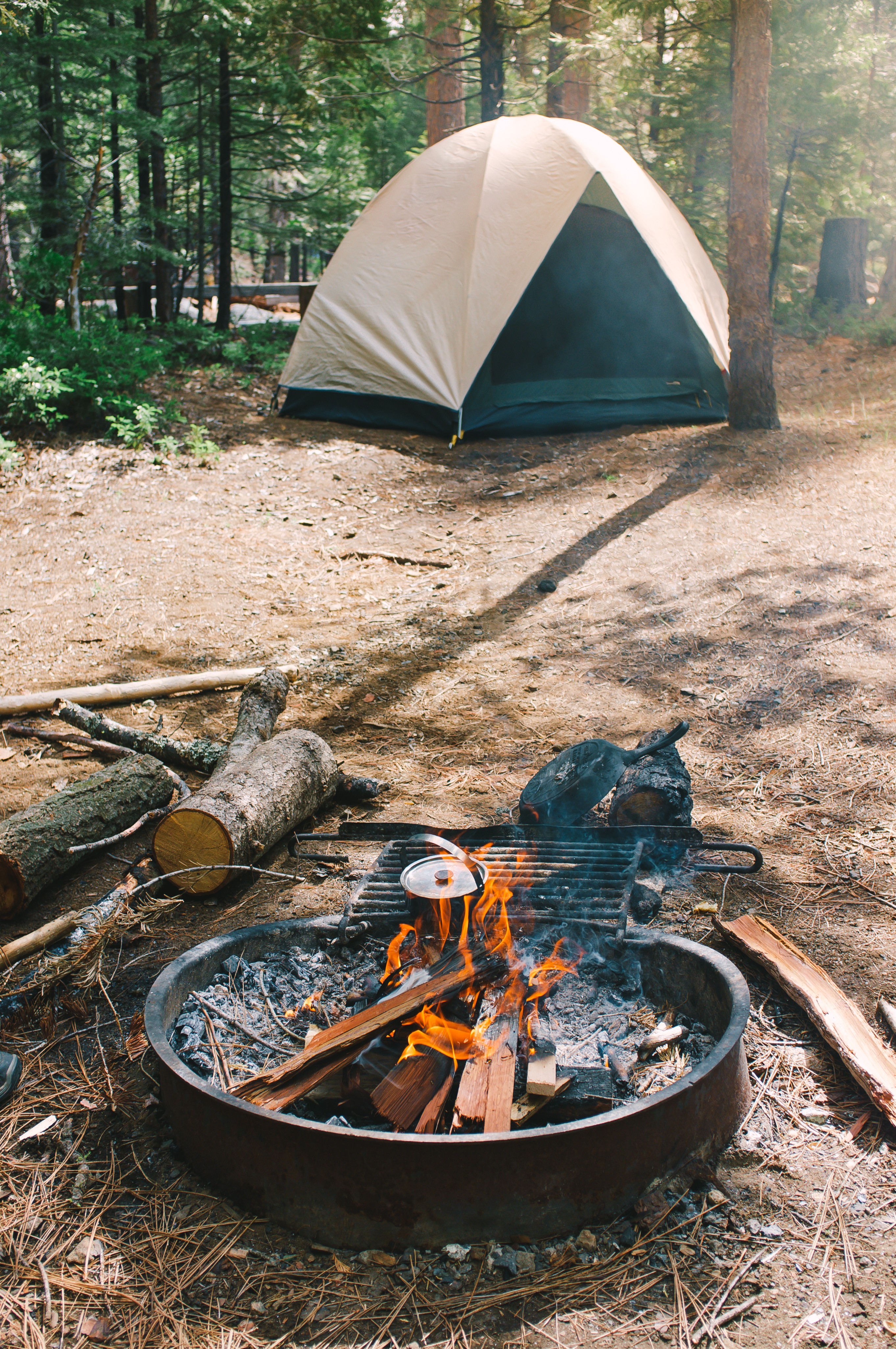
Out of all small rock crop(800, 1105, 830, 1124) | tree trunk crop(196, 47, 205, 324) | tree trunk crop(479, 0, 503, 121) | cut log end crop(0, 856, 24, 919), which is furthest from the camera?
tree trunk crop(196, 47, 205, 324)

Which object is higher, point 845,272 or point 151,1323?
point 845,272

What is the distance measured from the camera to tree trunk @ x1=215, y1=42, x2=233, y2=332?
41.2ft

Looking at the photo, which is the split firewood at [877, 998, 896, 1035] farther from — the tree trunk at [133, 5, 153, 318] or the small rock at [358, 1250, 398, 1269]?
the tree trunk at [133, 5, 153, 318]

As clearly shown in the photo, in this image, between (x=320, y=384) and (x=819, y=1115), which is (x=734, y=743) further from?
(x=320, y=384)

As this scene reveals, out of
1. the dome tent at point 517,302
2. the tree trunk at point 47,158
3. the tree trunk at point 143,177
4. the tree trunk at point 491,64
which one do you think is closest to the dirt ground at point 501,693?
the dome tent at point 517,302

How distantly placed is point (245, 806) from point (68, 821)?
0.72 metres

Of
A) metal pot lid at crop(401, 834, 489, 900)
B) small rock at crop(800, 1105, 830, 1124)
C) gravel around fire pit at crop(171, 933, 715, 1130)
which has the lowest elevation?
Answer: small rock at crop(800, 1105, 830, 1124)

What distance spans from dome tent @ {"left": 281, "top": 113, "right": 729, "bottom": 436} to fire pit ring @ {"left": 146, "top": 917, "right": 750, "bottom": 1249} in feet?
25.9

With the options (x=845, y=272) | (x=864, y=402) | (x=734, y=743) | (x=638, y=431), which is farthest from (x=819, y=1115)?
(x=845, y=272)

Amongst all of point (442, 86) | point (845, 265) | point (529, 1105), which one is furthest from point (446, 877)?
point (442, 86)

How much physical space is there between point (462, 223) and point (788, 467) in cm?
420

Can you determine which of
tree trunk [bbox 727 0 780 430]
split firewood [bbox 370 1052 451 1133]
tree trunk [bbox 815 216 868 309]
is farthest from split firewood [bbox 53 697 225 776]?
tree trunk [bbox 815 216 868 309]

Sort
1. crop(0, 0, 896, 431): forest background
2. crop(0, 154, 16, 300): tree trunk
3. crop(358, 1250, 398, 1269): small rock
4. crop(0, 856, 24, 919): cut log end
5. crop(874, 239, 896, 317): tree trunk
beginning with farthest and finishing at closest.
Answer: crop(874, 239, 896, 317): tree trunk < crop(0, 154, 16, 300): tree trunk < crop(0, 0, 896, 431): forest background < crop(0, 856, 24, 919): cut log end < crop(358, 1250, 398, 1269): small rock

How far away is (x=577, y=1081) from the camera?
6.98ft
